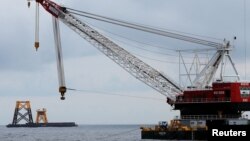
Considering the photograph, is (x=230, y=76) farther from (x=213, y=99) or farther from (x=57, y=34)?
(x=57, y=34)

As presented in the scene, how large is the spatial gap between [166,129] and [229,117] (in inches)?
581

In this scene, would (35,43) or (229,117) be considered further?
(229,117)

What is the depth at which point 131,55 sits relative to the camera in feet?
474

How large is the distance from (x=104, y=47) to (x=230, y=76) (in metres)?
27.7

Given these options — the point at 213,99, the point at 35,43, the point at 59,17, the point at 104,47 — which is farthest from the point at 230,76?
the point at 35,43

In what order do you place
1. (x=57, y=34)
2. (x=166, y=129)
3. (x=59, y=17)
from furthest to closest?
(x=166, y=129) < (x=59, y=17) < (x=57, y=34)

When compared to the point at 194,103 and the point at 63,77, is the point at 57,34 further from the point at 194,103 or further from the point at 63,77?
the point at 194,103

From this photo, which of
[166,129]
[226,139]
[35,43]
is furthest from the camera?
[166,129]

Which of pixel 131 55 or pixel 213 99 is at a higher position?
pixel 131 55

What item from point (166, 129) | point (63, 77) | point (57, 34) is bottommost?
point (166, 129)

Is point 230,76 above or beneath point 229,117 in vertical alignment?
above

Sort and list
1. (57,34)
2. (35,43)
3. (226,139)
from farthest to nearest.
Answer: (57,34) < (35,43) < (226,139)

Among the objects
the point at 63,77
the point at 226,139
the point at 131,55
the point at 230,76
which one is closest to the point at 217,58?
the point at 230,76

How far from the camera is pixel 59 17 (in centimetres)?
13612
